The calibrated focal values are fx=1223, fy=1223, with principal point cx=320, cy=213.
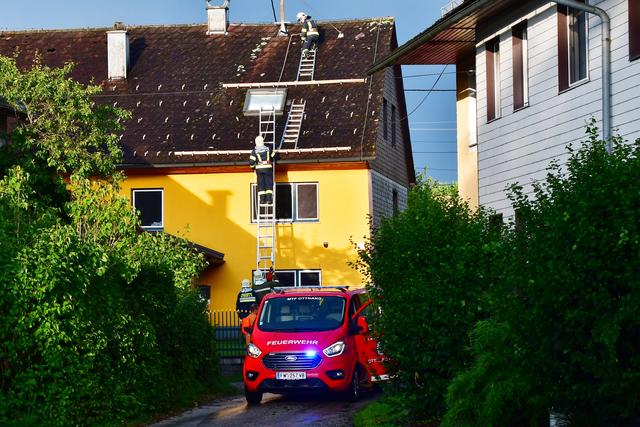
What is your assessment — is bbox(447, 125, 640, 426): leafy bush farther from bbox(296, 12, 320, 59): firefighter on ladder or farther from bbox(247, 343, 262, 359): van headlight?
bbox(296, 12, 320, 59): firefighter on ladder

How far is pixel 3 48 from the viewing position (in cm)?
4650

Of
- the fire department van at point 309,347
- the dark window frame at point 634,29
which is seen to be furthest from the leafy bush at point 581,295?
the fire department van at point 309,347

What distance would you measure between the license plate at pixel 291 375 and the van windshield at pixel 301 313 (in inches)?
40.4

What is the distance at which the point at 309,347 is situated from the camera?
20.5 metres

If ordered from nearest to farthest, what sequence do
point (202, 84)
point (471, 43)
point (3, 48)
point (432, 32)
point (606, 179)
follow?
point (606, 179) → point (432, 32) → point (471, 43) → point (202, 84) → point (3, 48)

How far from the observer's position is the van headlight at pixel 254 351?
68.3 feet

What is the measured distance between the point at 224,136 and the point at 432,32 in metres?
19.6

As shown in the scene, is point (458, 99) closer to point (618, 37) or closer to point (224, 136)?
point (618, 37)

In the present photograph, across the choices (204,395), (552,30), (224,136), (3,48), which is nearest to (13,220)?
(204,395)

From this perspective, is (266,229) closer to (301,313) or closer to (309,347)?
(301,313)

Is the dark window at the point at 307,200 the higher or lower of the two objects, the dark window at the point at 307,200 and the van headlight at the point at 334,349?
the higher

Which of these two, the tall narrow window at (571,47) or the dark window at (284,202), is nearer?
the tall narrow window at (571,47)

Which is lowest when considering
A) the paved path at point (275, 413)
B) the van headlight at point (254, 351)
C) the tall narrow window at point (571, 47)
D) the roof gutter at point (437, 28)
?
the paved path at point (275, 413)

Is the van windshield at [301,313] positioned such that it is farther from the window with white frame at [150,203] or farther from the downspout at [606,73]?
the window with white frame at [150,203]
